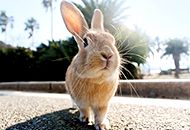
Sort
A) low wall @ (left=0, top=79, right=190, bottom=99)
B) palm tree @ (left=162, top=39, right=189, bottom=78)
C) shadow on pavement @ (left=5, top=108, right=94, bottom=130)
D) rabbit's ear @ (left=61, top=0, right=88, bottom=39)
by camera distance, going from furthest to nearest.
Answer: palm tree @ (left=162, top=39, right=189, bottom=78) → low wall @ (left=0, top=79, right=190, bottom=99) → shadow on pavement @ (left=5, top=108, right=94, bottom=130) → rabbit's ear @ (left=61, top=0, right=88, bottom=39)

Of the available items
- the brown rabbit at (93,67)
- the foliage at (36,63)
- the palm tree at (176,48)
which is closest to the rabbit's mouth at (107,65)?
the brown rabbit at (93,67)

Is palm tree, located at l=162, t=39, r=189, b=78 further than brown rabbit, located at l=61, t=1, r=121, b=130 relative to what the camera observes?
Yes

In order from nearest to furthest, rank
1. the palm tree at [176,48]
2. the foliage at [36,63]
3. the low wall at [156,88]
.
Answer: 1. the low wall at [156,88]
2. the foliage at [36,63]
3. the palm tree at [176,48]

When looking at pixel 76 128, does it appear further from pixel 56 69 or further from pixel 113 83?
pixel 56 69

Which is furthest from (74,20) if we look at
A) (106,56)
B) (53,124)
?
(53,124)

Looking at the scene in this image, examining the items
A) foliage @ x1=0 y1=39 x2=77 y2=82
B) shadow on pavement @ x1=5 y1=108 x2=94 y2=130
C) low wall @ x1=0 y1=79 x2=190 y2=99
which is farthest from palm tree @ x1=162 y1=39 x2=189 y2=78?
shadow on pavement @ x1=5 y1=108 x2=94 y2=130

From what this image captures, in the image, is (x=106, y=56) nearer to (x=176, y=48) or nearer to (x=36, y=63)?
(x=36, y=63)

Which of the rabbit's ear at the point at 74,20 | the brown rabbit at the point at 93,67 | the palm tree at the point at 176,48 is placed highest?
the palm tree at the point at 176,48

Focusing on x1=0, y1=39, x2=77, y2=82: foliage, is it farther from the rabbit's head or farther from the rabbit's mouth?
the rabbit's mouth

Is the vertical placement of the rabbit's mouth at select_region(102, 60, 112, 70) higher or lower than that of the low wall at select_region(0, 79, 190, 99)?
higher

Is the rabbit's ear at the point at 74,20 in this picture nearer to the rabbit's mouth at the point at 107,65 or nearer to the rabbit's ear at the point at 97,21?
the rabbit's ear at the point at 97,21
